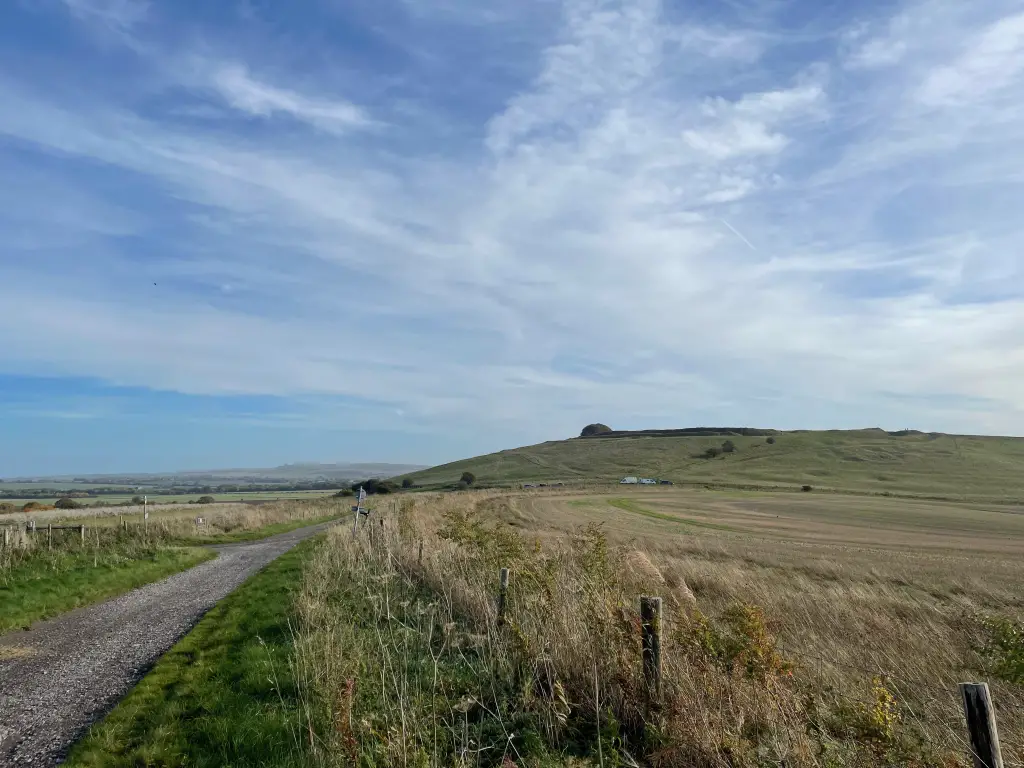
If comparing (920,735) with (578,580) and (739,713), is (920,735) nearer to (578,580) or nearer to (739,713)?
(739,713)

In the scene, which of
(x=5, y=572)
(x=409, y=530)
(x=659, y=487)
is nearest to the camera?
(x=5, y=572)

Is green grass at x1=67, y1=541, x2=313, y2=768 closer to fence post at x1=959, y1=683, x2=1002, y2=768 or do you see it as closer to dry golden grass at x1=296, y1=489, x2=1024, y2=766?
dry golden grass at x1=296, y1=489, x2=1024, y2=766

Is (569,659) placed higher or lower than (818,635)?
higher

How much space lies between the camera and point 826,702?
7559 millimetres

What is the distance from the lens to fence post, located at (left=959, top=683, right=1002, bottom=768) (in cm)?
419

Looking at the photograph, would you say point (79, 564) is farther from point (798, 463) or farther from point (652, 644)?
point (798, 463)

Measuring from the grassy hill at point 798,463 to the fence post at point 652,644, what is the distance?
87.0m

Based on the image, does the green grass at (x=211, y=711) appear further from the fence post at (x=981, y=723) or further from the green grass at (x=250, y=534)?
the green grass at (x=250, y=534)

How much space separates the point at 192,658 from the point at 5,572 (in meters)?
11.5

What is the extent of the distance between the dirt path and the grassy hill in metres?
86.7

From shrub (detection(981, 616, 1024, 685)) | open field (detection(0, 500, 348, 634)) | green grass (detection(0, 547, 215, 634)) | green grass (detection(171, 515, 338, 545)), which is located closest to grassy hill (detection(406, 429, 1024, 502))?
green grass (detection(171, 515, 338, 545))

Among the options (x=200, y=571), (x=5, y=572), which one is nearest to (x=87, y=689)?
(x=5, y=572)

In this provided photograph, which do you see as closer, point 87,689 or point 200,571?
point 87,689

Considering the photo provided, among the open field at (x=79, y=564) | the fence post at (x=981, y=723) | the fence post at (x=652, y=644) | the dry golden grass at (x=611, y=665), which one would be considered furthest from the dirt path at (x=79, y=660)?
the fence post at (x=981, y=723)
